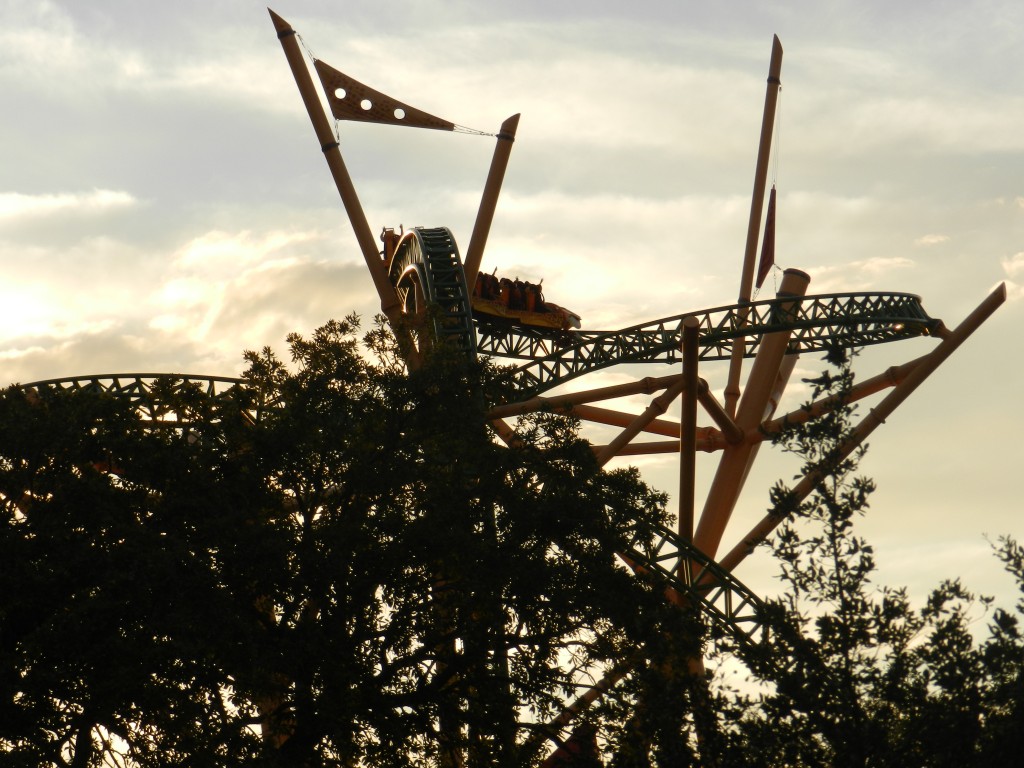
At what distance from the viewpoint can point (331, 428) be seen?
16453mm

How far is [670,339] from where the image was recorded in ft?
78.3

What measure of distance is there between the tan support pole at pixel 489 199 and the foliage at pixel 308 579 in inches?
251

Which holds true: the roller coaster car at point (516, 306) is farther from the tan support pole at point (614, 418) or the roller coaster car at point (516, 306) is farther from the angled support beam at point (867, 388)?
the angled support beam at point (867, 388)

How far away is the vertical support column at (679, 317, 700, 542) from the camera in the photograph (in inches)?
733

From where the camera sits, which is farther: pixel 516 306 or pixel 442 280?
pixel 516 306

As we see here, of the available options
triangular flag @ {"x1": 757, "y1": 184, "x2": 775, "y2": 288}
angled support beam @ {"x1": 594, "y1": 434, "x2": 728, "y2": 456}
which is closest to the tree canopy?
angled support beam @ {"x1": 594, "y1": 434, "x2": 728, "y2": 456}

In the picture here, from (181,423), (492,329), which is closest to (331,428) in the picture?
(181,423)

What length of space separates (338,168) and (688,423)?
873 centimetres

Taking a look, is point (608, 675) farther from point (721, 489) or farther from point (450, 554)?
point (721, 489)

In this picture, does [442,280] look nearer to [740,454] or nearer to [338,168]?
[338,168]

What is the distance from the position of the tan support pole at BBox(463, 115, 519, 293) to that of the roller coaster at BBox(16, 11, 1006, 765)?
0.02 m

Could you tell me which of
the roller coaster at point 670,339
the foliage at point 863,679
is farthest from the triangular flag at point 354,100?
the foliage at point 863,679

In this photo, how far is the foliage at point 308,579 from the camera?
14570 millimetres

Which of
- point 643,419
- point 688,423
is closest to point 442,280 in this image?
point 643,419
